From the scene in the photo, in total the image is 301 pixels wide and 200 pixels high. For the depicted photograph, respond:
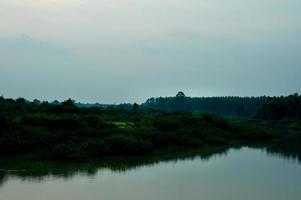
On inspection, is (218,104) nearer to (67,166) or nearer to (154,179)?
(67,166)

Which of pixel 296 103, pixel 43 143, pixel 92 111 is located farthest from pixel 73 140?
pixel 296 103

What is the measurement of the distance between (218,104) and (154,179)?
225 feet

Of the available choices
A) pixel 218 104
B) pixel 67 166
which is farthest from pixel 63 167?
pixel 218 104

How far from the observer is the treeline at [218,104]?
7319cm

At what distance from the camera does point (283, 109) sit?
176ft

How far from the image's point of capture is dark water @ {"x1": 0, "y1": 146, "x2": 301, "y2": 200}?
1212cm

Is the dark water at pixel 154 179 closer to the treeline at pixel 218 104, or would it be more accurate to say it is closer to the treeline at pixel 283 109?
the treeline at pixel 283 109

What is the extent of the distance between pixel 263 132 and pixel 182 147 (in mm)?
11086

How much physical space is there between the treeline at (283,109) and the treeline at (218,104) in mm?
9712

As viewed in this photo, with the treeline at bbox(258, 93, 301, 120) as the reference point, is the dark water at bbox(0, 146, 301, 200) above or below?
below

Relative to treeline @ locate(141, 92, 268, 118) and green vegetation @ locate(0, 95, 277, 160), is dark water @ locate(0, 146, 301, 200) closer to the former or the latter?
green vegetation @ locate(0, 95, 277, 160)

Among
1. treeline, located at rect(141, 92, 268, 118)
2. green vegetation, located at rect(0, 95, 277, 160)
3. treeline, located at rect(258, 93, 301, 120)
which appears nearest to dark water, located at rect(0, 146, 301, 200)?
green vegetation, located at rect(0, 95, 277, 160)

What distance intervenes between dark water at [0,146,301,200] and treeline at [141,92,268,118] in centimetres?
4814

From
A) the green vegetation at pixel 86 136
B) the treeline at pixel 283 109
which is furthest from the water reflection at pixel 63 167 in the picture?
the treeline at pixel 283 109
